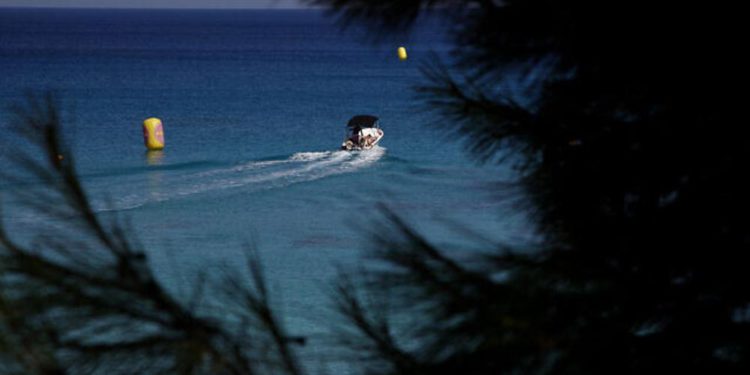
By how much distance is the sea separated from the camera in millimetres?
3307

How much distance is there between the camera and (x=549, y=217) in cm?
268

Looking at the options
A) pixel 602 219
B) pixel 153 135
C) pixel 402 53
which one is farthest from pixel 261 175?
pixel 402 53

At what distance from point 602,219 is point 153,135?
92.1 feet

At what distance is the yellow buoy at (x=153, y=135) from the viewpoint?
97.0 ft

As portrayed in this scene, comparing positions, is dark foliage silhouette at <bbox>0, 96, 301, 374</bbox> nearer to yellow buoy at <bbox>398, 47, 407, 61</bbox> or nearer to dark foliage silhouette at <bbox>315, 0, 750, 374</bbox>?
dark foliage silhouette at <bbox>315, 0, 750, 374</bbox>

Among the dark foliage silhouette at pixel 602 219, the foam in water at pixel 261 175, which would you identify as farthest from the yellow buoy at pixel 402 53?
the dark foliage silhouette at pixel 602 219

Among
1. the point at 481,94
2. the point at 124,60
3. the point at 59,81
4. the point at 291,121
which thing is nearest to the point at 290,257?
the point at 481,94

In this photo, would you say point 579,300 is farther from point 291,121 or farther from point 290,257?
point 291,121

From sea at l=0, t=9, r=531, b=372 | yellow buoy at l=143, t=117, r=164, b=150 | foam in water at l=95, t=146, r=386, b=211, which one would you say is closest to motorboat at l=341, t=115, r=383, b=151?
foam in water at l=95, t=146, r=386, b=211

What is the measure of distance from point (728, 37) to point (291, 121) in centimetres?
3571

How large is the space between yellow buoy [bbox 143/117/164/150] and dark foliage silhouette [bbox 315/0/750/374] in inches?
1082

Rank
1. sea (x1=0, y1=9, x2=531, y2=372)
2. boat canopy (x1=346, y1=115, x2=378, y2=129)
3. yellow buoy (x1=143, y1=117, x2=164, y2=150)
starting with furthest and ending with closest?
yellow buoy (x1=143, y1=117, x2=164, y2=150), boat canopy (x1=346, y1=115, x2=378, y2=129), sea (x1=0, y1=9, x2=531, y2=372)

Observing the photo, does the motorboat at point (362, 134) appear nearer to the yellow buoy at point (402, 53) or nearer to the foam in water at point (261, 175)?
the foam in water at point (261, 175)

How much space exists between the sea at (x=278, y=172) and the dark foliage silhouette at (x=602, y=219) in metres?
0.11
